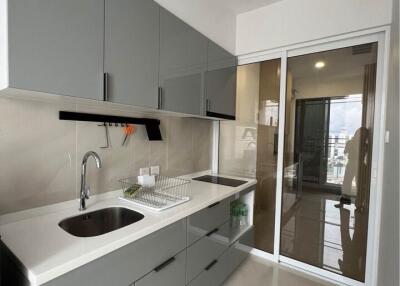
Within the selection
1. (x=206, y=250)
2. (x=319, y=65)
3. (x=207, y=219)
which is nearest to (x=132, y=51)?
(x=207, y=219)

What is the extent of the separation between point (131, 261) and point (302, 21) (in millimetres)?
2523

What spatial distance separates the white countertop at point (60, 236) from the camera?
849 mm

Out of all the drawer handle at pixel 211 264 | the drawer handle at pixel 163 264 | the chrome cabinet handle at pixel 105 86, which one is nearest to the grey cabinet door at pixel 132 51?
the chrome cabinet handle at pixel 105 86

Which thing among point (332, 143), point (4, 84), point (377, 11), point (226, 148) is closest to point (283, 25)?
point (377, 11)

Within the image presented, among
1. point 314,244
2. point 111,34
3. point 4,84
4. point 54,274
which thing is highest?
point 111,34

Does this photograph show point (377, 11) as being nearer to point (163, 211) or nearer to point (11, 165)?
point (163, 211)

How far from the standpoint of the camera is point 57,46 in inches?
41.1

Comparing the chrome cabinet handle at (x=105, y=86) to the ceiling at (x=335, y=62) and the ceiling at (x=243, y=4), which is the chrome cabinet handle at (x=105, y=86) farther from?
the ceiling at (x=335, y=62)

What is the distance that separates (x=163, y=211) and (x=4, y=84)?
1040 millimetres

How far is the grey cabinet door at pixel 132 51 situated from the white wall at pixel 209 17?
1.17 feet

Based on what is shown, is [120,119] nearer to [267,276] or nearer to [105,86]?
[105,86]

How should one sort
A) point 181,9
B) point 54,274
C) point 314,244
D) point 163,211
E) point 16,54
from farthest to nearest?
point 314,244 → point 181,9 → point 163,211 → point 16,54 → point 54,274

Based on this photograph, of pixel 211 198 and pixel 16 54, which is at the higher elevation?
pixel 16 54

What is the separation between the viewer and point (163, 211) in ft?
4.62
